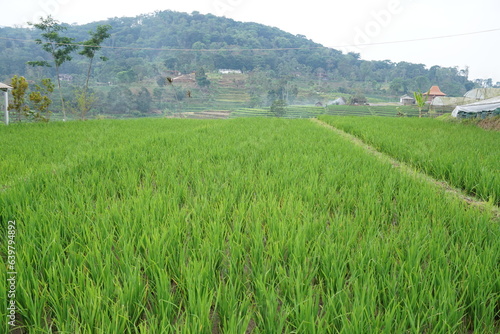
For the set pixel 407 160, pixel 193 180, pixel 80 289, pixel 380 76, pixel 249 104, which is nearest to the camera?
pixel 80 289

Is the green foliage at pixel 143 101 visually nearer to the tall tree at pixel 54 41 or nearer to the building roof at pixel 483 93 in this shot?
the tall tree at pixel 54 41

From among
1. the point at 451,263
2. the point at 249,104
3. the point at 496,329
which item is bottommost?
the point at 496,329

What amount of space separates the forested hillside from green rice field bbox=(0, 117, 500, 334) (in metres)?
56.7

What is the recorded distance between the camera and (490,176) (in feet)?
9.22

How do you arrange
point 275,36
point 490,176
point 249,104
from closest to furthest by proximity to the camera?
point 490,176 → point 249,104 → point 275,36

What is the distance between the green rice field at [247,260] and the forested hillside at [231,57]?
186ft

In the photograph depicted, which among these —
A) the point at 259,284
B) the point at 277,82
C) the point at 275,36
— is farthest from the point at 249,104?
the point at 259,284

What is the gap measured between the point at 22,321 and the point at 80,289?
0.23m

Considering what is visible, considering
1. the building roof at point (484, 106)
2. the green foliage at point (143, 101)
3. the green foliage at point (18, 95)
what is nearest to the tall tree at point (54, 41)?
the green foliage at point (18, 95)

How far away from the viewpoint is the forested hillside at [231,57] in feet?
193

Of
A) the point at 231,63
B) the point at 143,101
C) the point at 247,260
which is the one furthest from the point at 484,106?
the point at 231,63

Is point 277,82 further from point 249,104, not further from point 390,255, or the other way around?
point 390,255

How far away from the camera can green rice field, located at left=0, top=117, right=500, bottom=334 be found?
0.89 m

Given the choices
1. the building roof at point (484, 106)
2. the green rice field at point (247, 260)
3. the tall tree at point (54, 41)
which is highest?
the tall tree at point (54, 41)
